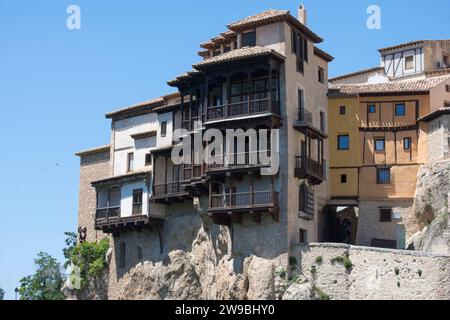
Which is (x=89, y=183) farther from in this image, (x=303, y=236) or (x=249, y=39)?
(x=303, y=236)

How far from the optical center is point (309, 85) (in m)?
58.1

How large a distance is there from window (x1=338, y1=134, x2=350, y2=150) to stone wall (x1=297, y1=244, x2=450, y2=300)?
39.3 feet

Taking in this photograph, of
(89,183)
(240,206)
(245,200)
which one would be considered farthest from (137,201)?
(240,206)

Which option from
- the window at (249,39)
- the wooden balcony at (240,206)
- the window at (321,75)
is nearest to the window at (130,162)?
the wooden balcony at (240,206)

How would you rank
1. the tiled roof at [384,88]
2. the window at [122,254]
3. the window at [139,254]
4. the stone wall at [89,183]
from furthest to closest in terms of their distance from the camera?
1. the stone wall at [89,183]
2. the window at [122,254]
3. the window at [139,254]
4. the tiled roof at [384,88]

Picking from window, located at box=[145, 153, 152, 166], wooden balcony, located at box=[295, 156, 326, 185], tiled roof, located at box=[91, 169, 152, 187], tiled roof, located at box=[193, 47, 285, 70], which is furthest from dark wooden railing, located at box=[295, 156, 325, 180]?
window, located at box=[145, 153, 152, 166]

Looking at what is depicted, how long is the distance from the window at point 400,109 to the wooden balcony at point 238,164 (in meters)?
13.2

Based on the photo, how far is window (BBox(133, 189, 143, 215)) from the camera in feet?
210

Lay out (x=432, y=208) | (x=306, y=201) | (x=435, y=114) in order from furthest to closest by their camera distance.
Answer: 1. (x=435, y=114)
2. (x=432, y=208)
3. (x=306, y=201)

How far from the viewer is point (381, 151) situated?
6181cm

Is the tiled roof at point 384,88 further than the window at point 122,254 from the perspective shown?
No

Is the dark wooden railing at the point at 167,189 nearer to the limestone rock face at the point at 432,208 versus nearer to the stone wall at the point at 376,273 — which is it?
the stone wall at the point at 376,273

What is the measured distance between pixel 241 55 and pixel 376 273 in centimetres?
1556

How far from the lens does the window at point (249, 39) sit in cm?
5706
